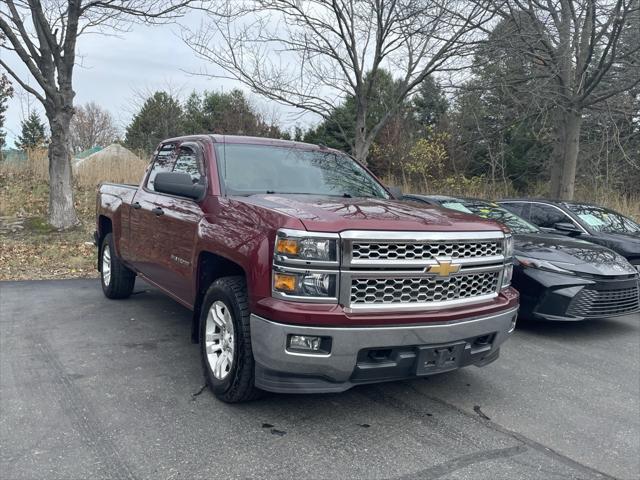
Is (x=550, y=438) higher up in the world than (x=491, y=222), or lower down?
lower down

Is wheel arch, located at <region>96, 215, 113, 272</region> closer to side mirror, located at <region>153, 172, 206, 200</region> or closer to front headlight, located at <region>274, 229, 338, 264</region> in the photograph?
side mirror, located at <region>153, 172, 206, 200</region>

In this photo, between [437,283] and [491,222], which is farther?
[491,222]

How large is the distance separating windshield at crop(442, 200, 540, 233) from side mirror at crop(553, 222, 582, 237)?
0.70 metres

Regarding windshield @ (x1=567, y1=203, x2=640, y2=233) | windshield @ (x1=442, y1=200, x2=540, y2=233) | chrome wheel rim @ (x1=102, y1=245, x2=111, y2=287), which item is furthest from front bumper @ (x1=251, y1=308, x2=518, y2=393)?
windshield @ (x1=567, y1=203, x2=640, y2=233)

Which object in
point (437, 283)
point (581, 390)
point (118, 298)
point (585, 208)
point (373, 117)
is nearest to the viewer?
point (437, 283)

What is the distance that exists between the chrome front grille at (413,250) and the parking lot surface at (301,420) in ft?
3.64

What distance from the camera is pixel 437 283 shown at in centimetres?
326

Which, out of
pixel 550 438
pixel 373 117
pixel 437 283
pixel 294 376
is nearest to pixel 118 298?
pixel 294 376

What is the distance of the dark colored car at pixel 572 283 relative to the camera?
550 cm

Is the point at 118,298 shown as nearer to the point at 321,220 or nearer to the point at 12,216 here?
the point at 321,220

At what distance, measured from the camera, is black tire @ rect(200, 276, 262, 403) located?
330 cm

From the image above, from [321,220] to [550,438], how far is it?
199 cm

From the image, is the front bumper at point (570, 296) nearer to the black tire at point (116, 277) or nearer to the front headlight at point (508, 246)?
the front headlight at point (508, 246)

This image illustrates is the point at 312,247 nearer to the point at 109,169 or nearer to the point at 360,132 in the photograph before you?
the point at 360,132
